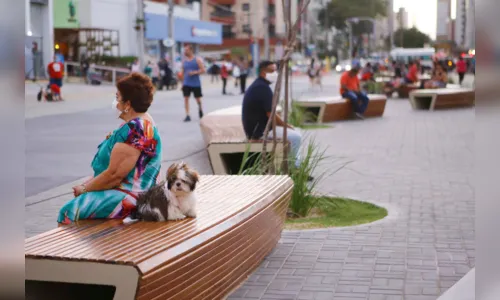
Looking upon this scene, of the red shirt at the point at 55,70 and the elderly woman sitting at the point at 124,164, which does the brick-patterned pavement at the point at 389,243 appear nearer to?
the elderly woman sitting at the point at 124,164

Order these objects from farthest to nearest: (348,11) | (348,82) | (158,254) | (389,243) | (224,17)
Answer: (348,11), (224,17), (348,82), (389,243), (158,254)

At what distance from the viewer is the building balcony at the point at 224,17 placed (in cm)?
10619

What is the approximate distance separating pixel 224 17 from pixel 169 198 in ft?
346

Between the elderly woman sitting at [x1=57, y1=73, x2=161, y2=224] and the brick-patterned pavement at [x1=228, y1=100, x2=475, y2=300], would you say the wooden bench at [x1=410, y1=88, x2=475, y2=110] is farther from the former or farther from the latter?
the elderly woman sitting at [x1=57, y1=73, x2=161, y2=224]

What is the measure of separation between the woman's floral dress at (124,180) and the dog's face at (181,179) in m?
0.34

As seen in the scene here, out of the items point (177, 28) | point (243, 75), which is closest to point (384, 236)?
point (243, 75)

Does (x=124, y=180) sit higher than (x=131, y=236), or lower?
higher

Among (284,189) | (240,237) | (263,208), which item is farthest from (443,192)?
(240,237)

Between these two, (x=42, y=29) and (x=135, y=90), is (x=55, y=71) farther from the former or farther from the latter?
(x=135, y=90)

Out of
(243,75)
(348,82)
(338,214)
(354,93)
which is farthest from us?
(243,75)

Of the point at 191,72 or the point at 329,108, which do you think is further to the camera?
the point at 329,108

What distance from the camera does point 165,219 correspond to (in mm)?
5113

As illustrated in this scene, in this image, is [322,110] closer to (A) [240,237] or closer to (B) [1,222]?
(A) [240,237]

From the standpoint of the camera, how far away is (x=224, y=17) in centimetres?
10925
